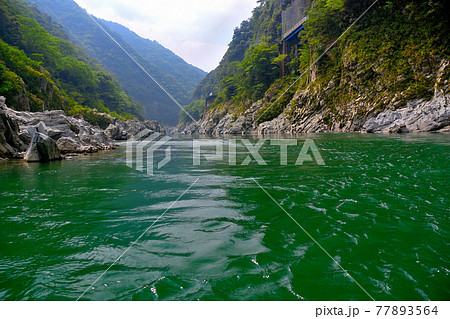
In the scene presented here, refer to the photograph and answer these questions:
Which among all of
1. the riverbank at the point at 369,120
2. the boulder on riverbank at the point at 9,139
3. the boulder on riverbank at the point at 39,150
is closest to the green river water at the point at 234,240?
the boulder on riverbank at the point at 39,150

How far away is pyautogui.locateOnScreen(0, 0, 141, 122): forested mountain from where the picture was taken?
2390cm

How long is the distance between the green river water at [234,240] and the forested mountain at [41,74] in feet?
78.1

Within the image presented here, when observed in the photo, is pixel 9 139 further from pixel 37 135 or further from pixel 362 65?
pixel 362 65

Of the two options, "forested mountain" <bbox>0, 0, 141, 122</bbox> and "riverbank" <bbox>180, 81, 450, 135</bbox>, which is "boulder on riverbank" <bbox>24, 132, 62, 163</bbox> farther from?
"riverbank" <bbox>180, 81, 450, 135</bbox>

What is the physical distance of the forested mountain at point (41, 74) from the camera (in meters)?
23.9

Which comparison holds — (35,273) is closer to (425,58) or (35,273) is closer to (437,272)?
(437,272)

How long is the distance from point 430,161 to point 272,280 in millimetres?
8504

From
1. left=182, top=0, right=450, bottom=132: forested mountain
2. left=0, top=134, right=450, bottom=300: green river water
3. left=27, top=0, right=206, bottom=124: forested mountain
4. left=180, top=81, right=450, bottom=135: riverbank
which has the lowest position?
left=0, top=134, right=450, bottom=300: green river water

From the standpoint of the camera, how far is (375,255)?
265 centimetres

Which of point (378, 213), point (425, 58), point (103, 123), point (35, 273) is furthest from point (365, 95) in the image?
point (103, 123)

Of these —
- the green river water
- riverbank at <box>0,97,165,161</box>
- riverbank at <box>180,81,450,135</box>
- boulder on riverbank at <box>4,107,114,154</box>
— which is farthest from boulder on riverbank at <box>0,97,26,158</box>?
riverbank at <box>180,81,450,135</box>

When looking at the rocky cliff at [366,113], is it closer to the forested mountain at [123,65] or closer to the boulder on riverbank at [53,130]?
the boulder on riverbank at [53,130]

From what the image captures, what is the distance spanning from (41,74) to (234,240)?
4007 centimetres

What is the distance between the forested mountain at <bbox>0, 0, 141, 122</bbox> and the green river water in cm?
2380
